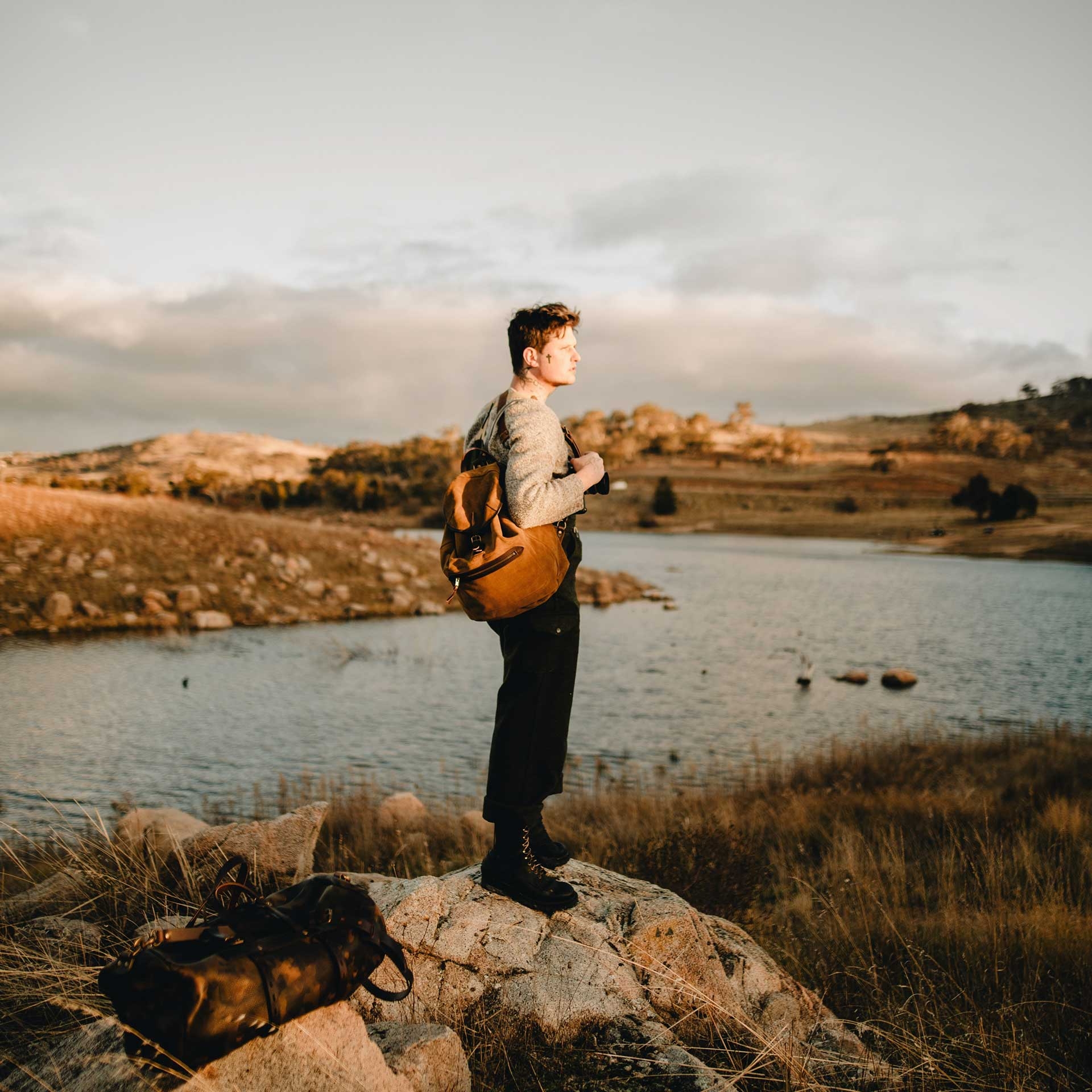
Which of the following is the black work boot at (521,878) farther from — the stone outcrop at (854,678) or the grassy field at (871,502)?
the grassy field at (871,502)

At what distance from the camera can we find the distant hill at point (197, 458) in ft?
394

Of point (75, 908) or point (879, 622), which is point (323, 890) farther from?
point (879, 622)

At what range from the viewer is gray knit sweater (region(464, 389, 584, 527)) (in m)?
3.39

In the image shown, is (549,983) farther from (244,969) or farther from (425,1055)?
(244,969)

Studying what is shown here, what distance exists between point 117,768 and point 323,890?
30.6 feet

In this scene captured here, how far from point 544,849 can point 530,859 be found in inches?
7.7

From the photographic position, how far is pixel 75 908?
406cm

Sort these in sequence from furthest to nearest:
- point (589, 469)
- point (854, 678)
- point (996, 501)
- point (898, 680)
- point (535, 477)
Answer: point (996, 501) < point (854, 678) < point (898, 680) < point (589, 469) < point (535, 477)

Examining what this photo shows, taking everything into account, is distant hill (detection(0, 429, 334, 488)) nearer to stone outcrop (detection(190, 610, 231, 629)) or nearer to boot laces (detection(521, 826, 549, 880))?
stone outcrop (detection(190, 610, 231, 629))

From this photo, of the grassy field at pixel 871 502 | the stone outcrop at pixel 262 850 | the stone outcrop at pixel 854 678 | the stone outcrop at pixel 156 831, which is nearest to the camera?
the stone outcrop at pixel 262 850

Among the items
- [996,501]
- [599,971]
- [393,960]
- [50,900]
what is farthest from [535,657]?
[996,501]

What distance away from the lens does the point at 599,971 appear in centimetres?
342

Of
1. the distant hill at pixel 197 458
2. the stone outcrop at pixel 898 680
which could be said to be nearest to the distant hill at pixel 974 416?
the distant hill at pixel 197 458

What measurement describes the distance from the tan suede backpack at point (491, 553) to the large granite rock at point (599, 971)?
4.50ft
